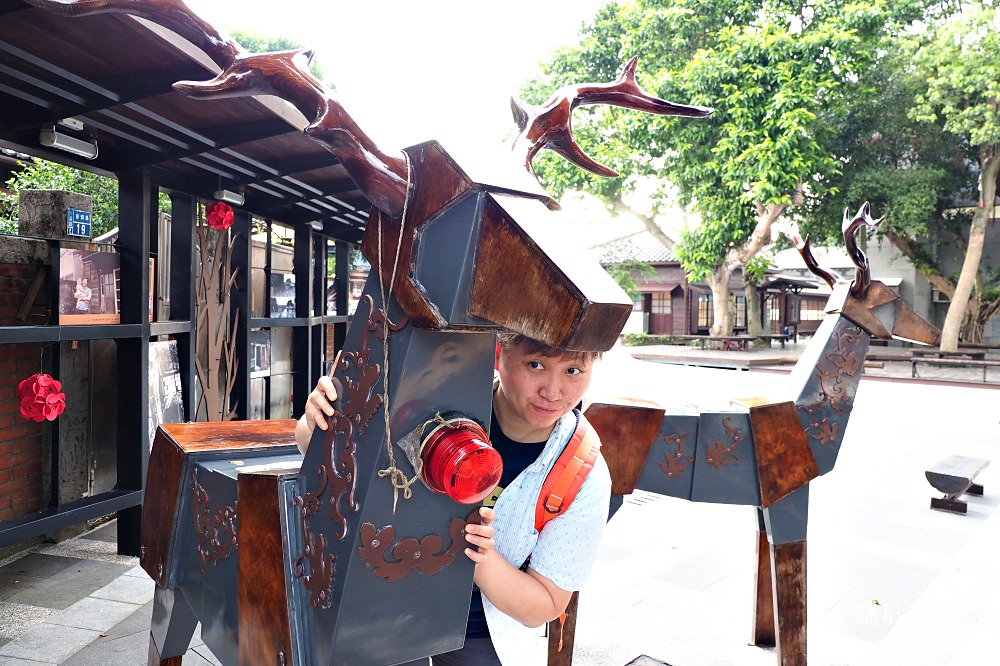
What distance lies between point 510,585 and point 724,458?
1915 mm

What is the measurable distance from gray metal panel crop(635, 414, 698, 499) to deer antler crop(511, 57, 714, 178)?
55.3 inches

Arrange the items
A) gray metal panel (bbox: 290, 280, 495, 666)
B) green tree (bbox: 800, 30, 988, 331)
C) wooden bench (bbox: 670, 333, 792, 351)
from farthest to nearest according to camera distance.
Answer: wooden bench (bbox: 670, 333, 792, 351) < green tree (bbox: 800, 30, 988, 331) < gray metal panel (bbox: 290, 280, 495, 666)

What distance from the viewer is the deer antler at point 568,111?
174 cm

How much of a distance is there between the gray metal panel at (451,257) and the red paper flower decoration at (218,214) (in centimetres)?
450

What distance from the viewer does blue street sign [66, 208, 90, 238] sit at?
4.40m

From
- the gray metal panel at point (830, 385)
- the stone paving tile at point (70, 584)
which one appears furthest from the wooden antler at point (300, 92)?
the stone paving tile at point (70, 584)

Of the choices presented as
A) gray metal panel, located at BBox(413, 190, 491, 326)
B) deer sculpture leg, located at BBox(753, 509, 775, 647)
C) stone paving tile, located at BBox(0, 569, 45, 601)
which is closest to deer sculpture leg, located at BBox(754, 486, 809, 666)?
deer sculpture leg, located at BBox(753, 509, 775, 647)

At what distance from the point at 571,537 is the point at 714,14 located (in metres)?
18.7

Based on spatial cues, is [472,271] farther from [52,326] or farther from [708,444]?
[52,326]

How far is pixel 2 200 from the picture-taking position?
7.51 metres

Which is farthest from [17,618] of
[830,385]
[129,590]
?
[830,385]

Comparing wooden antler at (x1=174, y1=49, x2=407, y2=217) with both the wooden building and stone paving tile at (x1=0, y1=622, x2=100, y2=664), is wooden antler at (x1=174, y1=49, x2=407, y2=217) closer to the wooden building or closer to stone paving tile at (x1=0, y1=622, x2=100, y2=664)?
the wooden building

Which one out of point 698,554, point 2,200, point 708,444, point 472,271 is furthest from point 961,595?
point 2,200

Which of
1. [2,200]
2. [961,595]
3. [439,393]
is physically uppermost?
[2,200]
